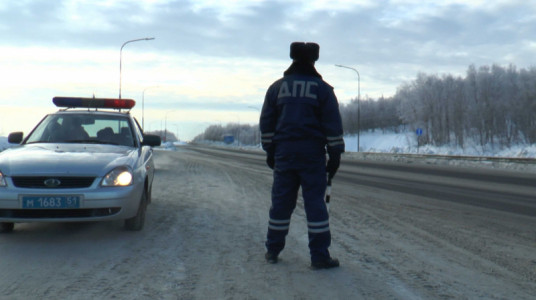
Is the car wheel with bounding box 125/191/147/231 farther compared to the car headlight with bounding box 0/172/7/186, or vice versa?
the car wheel with bounding box 125/191/147/231

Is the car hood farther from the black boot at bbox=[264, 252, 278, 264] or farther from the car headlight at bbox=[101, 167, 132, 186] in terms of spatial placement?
the black boot at bbox=[264, 252, 278, 264]

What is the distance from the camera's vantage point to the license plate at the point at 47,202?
4.98m

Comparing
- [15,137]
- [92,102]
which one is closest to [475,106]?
[92,102]

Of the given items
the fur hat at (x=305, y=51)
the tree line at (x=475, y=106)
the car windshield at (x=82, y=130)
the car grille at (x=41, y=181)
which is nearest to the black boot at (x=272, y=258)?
the fur hat at (x=305, y=51)

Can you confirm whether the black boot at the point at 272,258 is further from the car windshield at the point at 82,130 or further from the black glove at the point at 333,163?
the car windshield at the point at 82,130

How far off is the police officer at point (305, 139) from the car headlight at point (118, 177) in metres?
1.95

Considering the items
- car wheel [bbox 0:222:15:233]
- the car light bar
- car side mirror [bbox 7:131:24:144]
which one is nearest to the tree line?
the car light bar

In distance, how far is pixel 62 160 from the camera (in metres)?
5.36

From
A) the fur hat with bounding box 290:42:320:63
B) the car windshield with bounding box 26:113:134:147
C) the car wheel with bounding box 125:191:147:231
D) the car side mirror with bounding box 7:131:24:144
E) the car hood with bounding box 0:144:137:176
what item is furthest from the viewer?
the car side mirror with bounding box 7:131:24:144

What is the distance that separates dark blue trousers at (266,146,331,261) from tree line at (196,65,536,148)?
61.5 m

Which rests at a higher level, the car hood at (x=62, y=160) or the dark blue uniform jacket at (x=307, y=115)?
the dark blue uniform jacket at (x=307, y=115)

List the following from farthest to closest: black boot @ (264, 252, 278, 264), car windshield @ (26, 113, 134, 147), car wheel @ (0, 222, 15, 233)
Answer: car windshield @ (26, 113, 134, 147)
car wheel @ (0, 222, 15, 233)
black boot @ (264, 252, 278, 264)

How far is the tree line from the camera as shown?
66.4 meters

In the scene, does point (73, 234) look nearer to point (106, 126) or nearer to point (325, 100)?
point (106, 126)
